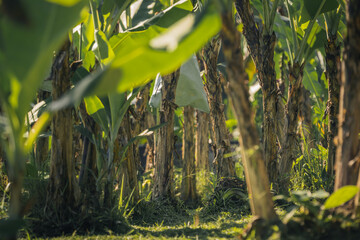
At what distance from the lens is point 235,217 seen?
2375 mm

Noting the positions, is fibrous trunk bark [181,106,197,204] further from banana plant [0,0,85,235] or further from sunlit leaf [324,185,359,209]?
banana plant [0,0,85,235]

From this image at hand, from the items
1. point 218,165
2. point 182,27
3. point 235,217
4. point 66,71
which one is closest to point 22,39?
point 182,27

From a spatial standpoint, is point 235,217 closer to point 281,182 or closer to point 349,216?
point 281,182

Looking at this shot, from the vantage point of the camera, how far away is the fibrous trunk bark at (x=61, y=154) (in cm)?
187

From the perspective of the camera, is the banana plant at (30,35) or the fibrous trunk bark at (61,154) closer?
the banana plant at (30,35)

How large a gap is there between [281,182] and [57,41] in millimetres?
1919

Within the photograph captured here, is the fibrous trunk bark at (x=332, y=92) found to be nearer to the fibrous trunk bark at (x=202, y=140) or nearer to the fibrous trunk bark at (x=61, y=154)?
→ the fibrous trunk bark at (x=61, y=154)

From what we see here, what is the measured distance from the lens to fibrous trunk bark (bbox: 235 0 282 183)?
99.0 inches

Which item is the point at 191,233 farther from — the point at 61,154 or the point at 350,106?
the point at 350,106

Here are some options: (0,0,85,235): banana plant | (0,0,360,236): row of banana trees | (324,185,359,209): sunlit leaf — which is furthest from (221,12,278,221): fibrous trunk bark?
(0,0,85,235): banana plant

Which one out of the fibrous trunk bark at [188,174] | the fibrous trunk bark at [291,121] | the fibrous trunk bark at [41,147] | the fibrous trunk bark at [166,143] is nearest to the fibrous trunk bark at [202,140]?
the fibrous trunk bark at [188,174]

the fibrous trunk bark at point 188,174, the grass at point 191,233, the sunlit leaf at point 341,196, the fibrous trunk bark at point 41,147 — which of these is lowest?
the grass at point 191,233

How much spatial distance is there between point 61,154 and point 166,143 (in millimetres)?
1202

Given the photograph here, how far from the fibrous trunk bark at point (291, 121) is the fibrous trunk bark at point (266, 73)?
3.8 inches
